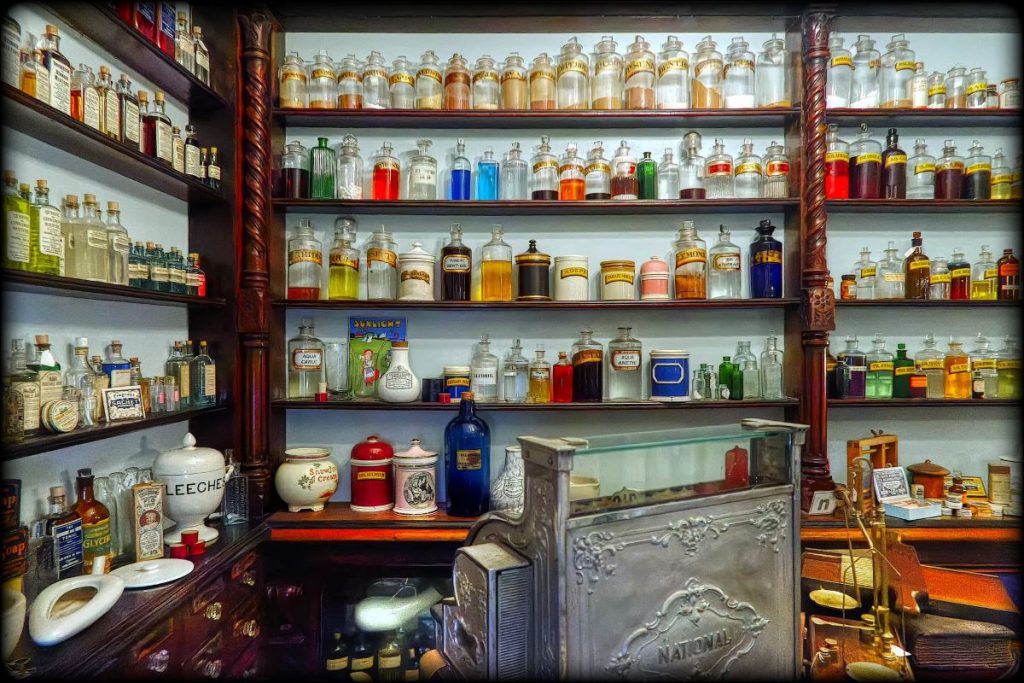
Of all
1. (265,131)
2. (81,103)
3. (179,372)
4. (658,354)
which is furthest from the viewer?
(658,354)

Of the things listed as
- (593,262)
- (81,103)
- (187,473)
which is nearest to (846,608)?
(593,262)

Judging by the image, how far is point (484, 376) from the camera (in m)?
2.46

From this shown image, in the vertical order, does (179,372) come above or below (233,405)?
above

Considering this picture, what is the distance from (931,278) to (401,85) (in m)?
2.47

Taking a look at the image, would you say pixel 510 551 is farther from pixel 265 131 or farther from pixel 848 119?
pixel 848 119

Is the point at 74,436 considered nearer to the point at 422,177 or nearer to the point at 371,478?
the point at 371,478

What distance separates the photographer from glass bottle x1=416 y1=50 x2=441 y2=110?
2.46 metres

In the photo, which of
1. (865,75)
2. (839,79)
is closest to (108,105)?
(839,79)

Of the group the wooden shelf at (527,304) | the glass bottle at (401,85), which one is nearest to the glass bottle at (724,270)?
the wooden shelf at (527,304)

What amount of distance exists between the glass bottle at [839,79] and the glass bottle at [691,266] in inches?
32.0

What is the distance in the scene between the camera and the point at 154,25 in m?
1.95

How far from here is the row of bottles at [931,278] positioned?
2422mm

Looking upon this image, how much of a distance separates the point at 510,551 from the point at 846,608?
2.88 feet

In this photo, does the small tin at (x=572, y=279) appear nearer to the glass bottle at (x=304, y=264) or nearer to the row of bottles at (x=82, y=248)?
the glass bottle at (x=304, y=264)
